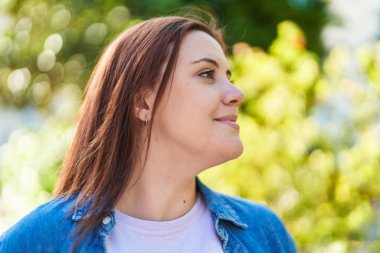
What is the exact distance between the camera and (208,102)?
196 centimetres

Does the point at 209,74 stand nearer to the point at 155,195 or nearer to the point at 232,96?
the point at 232,96

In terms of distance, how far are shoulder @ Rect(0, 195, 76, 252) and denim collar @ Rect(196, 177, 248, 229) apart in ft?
1.42

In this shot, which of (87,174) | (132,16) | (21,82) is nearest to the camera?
(87,174)

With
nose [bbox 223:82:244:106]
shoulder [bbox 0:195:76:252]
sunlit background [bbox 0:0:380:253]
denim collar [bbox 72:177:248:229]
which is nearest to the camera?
shoulder [bbox 0:195:76:252]

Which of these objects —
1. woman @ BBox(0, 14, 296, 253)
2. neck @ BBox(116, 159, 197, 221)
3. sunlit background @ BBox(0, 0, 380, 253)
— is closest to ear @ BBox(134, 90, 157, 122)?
woman @ BBox(0, 14, 296, 253)

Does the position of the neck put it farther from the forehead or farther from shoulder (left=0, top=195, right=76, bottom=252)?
the forehead

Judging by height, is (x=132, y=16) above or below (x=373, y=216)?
above

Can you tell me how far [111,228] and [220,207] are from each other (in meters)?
0.37

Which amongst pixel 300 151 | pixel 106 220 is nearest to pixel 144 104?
pixel 106 220

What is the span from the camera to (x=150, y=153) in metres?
2.03

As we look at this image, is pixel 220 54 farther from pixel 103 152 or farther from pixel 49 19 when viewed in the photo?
pixel 49 19

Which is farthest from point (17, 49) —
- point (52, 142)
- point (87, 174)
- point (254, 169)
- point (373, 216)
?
point (87, 174)

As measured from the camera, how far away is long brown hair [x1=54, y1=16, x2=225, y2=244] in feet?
6.52

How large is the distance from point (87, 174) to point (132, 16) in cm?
326
